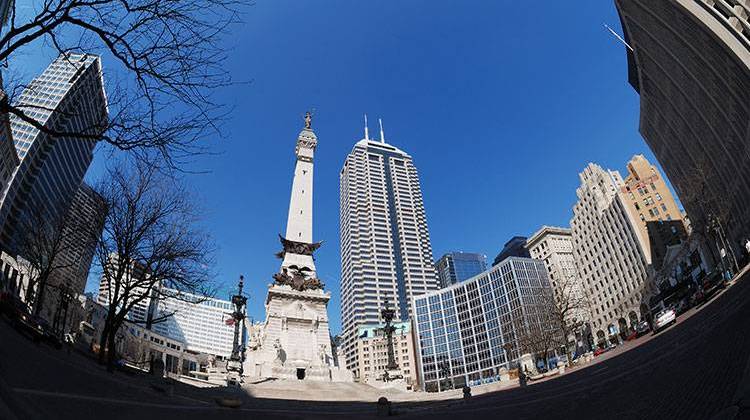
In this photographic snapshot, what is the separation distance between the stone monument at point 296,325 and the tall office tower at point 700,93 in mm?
37638

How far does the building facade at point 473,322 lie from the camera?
306 ft

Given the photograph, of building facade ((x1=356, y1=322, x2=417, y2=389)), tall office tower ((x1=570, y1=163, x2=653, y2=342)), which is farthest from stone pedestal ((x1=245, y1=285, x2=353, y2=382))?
building facade ((x1=356, y1=322, x2=417, y2=389))

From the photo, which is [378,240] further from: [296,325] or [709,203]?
[709,203]

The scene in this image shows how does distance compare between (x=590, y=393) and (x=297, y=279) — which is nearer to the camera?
(x=590, y=393)

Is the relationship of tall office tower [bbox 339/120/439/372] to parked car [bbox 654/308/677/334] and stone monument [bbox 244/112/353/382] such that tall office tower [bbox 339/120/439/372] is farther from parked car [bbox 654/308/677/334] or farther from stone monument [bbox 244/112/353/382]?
parked car [bbox 654/308/677/334]

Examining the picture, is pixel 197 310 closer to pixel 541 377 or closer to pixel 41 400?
pixel 541 377

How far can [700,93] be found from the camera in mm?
39688

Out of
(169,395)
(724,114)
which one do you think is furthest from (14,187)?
(724,114)

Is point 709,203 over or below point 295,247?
below

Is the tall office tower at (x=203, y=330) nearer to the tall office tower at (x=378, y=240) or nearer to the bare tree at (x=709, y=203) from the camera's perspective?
the tall office tower at (x=378, y=240)

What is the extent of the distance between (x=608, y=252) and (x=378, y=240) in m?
80.9

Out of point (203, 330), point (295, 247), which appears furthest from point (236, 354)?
point (203, 330)

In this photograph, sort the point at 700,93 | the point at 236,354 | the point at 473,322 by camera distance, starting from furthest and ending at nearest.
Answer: the point at 473,322
the point at 700,93
the point at 236,354

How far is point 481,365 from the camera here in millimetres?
96438
